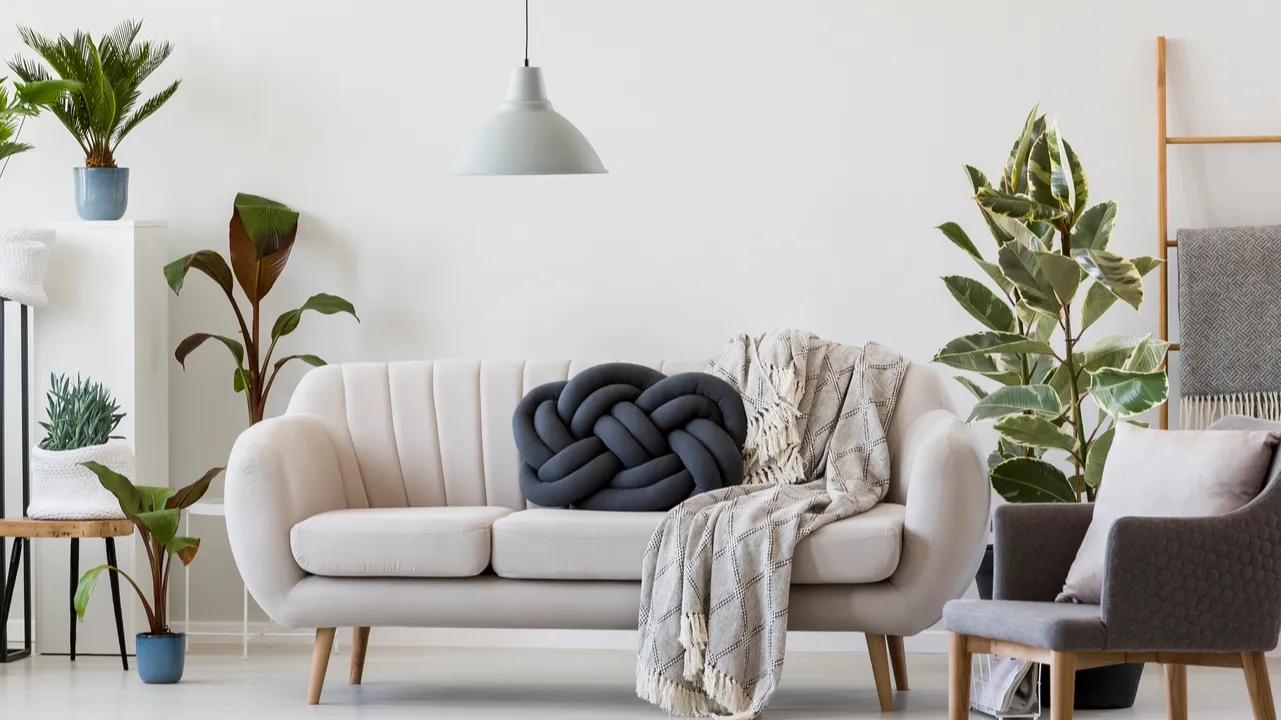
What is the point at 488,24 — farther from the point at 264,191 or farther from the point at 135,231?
the point at 135,231

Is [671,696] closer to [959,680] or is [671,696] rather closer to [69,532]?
[959,680]

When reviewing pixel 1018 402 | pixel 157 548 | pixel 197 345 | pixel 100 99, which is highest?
pixel 100 99

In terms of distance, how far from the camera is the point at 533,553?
3436mm

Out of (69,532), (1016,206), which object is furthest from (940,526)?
(69,532)

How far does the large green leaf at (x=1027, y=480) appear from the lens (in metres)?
3.56

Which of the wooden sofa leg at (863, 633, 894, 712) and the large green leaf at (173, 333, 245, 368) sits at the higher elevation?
the large green leaf at (173, 333, 245, 368)

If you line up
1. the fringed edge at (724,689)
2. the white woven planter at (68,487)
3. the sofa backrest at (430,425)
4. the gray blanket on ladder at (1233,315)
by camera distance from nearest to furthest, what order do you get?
the fringed edge at (724,689), the sofa backrest at (430,425), the white woven planter at (68,487), the gray blanket on ladder at (1233,315)

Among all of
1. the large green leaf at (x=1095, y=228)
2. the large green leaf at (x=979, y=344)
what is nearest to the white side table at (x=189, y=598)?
the large green leaf at (x=979, y=344)

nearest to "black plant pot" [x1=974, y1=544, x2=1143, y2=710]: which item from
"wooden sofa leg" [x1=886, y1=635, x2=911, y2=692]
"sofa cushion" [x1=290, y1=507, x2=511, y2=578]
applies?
"wooden sofa leg" [x1=886, y1=635, x2=911, y2=692]

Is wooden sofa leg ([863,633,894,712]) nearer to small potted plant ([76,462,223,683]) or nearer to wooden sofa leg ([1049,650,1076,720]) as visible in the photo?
wooden sofa leg ([1049,650,1076,720])

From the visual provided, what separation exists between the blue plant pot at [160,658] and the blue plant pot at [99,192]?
4.64 feet

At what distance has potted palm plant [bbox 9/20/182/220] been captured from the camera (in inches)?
174

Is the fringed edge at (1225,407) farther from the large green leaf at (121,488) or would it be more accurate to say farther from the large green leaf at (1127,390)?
the large green leaf at (121,488)

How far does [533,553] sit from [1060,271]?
1.42 m
